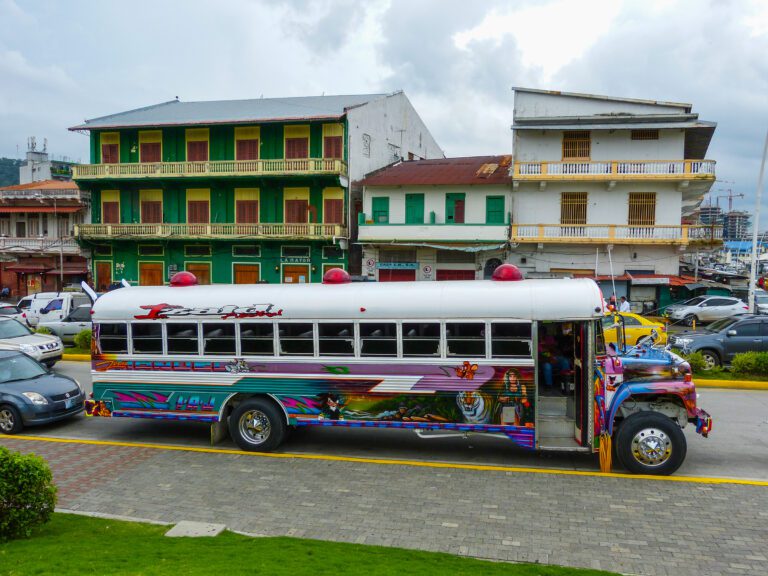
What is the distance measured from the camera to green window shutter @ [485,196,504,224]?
1262 inches

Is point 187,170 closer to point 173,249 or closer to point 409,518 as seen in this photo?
point 173,249

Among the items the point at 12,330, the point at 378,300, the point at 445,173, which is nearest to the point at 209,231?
the point at 445,173

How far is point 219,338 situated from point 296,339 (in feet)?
Result: 4.72

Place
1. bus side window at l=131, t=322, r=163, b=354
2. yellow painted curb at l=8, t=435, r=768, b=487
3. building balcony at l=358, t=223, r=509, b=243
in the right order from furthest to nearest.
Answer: building balcony at l=358, t=223, r=509, b=243 → bus side window at l=131, t=322, r=163, b=354 → yellow painted curb at l=8, t=435, r=768, b=487

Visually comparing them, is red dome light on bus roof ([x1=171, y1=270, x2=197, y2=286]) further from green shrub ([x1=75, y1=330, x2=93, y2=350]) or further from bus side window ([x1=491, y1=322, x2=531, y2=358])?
green shrub ([x1=75, y1=330, x2=93, y2=350])

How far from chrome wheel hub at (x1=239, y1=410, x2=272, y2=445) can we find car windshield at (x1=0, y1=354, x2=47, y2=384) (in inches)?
219

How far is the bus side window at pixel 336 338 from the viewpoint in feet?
32.5

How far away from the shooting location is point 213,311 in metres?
10.4

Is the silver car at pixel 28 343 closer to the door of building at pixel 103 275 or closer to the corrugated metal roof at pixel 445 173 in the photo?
the corrugated metal roof at pixel 445 173

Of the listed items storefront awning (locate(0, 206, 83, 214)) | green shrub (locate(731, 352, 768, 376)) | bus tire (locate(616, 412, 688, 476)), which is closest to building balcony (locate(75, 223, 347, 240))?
storefront awning (locate(0, 206, 83, 214))

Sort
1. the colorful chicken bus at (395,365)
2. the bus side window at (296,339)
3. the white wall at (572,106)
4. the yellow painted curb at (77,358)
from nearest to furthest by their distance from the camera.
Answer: the colorful chicken bus at (395,365) → the bus side window at (296,339) → the yellow painted curb at (77,358) → the white wall at (572,106)

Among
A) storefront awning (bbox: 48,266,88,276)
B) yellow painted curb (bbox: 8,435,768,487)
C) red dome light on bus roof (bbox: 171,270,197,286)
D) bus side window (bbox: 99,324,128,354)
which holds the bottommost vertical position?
yellow painted curb (bbox: 8,435,768,487)

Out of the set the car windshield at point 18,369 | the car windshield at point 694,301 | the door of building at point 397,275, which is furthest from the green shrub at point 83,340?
the car windshield at point 694,301

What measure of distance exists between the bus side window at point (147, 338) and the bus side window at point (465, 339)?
5186 mm
